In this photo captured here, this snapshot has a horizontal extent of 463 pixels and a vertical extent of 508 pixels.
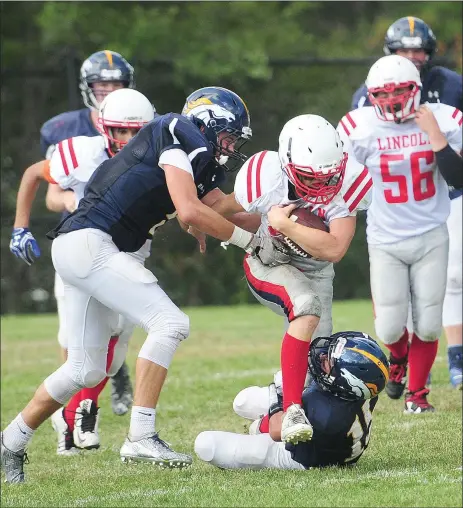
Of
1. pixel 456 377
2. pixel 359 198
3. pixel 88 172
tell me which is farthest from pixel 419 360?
pixel 88 172

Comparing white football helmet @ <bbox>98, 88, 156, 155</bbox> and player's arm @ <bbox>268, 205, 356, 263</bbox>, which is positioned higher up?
white football helmet @ <bbox>98, 88, 156, 155</bbox>

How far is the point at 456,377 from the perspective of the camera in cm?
663

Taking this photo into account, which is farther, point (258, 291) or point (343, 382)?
point (258, 291)

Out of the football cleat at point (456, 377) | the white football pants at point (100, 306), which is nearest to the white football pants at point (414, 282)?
the football cleat at point (456, 377)

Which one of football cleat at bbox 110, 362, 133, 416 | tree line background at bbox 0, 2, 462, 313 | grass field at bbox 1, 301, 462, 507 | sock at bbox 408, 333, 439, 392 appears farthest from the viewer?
tree line background at bbox 0, 2, 462, 313

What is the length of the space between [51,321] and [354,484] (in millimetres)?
8877

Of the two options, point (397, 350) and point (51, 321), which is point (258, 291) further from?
point (51, 321)

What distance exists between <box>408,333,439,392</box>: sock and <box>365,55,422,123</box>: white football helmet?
1.17 m

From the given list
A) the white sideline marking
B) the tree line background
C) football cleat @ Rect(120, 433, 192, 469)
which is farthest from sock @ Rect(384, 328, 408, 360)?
the tree line background

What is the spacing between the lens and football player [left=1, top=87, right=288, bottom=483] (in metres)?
4.32

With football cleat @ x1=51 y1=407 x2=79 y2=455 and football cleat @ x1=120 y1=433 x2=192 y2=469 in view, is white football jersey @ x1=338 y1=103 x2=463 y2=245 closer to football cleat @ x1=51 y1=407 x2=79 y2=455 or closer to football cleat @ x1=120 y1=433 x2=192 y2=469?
football cleat @ x1=51 y1=407 x2=79 y2=455

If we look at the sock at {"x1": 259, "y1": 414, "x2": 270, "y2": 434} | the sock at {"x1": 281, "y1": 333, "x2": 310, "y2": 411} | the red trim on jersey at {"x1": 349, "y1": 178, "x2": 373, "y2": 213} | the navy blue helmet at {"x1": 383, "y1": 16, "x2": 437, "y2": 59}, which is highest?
the navy blue helmet at {"x1": 383, "y1": 16, "x2": 437, "y2": 59}

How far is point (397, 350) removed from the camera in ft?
20.0

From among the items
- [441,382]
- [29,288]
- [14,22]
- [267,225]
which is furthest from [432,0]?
[267,225]
